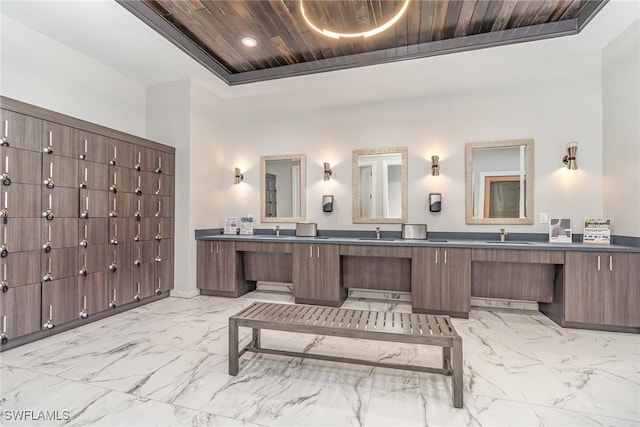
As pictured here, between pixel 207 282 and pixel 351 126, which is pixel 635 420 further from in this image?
pixel 207 282

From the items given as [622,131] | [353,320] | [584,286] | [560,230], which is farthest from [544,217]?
[353,320]

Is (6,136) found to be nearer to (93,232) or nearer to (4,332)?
(93,232)

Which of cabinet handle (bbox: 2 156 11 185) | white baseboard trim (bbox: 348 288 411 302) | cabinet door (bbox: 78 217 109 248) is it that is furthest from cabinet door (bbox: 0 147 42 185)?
white baseboard trim (bbox: 348 288 411 302)

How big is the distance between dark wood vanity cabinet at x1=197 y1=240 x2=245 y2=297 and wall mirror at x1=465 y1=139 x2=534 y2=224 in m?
3.27

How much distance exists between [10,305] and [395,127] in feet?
15.0

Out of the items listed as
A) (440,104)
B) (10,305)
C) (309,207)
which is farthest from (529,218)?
(10,305)

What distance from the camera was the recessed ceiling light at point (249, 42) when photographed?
3.56 m

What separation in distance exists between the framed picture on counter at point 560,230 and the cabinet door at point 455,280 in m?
1.17

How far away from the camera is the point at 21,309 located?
2.72 m

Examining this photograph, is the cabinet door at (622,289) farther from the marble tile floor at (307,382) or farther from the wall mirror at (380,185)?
the wall mirror at (380,185)

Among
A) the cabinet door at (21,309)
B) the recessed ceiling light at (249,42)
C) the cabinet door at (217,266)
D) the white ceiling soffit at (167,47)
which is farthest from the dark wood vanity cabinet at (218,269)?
the recessed ceiling light at (249,42)

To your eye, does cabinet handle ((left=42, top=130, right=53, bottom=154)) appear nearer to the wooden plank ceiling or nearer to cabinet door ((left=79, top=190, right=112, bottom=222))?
cabinet door ((left=79, top=190, right=112, bottom=222))

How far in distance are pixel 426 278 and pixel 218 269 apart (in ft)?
9.28

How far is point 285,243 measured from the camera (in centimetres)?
410
